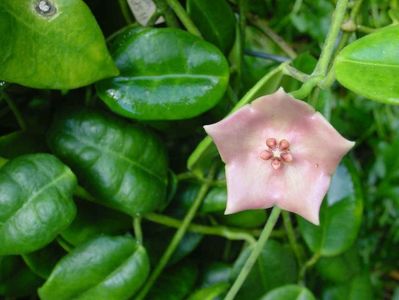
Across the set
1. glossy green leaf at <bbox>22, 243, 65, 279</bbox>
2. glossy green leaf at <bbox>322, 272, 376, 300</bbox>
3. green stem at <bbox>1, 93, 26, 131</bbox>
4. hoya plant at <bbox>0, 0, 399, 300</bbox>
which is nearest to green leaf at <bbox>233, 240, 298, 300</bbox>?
hoya plant at <bbox>0, 0, 399, 300</bbox>

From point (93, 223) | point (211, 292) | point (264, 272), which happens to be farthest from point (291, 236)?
point (93, 223)

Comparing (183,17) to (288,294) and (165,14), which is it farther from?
(288,294)

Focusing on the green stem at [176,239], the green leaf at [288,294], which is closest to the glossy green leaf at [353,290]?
the green leaf at [288,294]

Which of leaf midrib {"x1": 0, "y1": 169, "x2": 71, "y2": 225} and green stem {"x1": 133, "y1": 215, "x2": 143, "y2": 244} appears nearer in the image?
leaf midrib {"x1": 0, "y1": 169, "x2": 71, "y2": 225}

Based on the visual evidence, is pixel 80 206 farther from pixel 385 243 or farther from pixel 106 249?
pixel 385 243

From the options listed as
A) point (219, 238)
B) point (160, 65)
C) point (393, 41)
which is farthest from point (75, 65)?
point (219, 238)

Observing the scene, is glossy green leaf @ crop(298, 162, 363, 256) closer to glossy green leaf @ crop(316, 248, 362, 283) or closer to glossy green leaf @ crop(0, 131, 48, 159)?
glossy green leaf @ crop(316, 248, 362, 283)

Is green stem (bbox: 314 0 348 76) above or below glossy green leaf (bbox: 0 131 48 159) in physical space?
above
